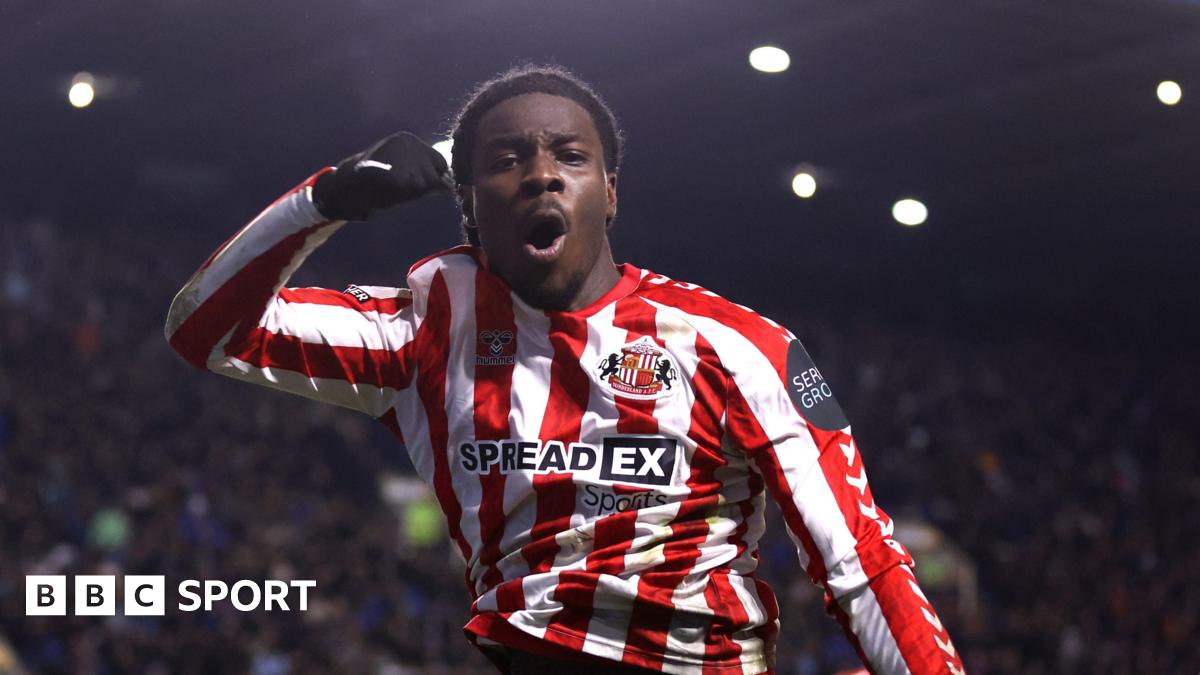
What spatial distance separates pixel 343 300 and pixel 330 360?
4.0 inches

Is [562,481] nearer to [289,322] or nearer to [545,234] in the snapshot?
[545,234]

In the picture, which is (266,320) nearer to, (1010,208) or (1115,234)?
(1010,208)

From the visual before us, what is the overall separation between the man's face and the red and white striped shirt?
1.7 inches

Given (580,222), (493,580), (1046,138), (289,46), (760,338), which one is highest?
(289,46)

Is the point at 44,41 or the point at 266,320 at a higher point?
the point at 44,41

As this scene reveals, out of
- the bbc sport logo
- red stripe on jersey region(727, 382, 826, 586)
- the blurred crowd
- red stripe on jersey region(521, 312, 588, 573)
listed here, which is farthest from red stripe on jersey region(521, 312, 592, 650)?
the blurred crowd

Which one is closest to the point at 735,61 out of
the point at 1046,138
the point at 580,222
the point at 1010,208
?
the point at 1046,138

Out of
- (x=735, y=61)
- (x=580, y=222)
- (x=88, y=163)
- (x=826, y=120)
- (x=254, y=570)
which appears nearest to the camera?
(x=580, y=222)

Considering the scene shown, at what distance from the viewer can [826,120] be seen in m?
9.73

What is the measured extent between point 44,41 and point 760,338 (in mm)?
7985

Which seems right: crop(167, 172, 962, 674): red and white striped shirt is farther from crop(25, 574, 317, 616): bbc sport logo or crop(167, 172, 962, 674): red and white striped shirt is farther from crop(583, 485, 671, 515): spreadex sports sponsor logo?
crop(25, 574, 317, 616): bbc sport logo

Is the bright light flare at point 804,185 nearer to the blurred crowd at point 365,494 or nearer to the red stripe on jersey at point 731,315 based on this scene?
the blurred crowd at point 365,494

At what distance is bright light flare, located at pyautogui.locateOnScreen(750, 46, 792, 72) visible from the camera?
28.1ft

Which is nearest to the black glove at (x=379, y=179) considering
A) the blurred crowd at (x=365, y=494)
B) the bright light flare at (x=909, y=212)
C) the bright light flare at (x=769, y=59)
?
the blurred crowd at (x=365, y=494)
